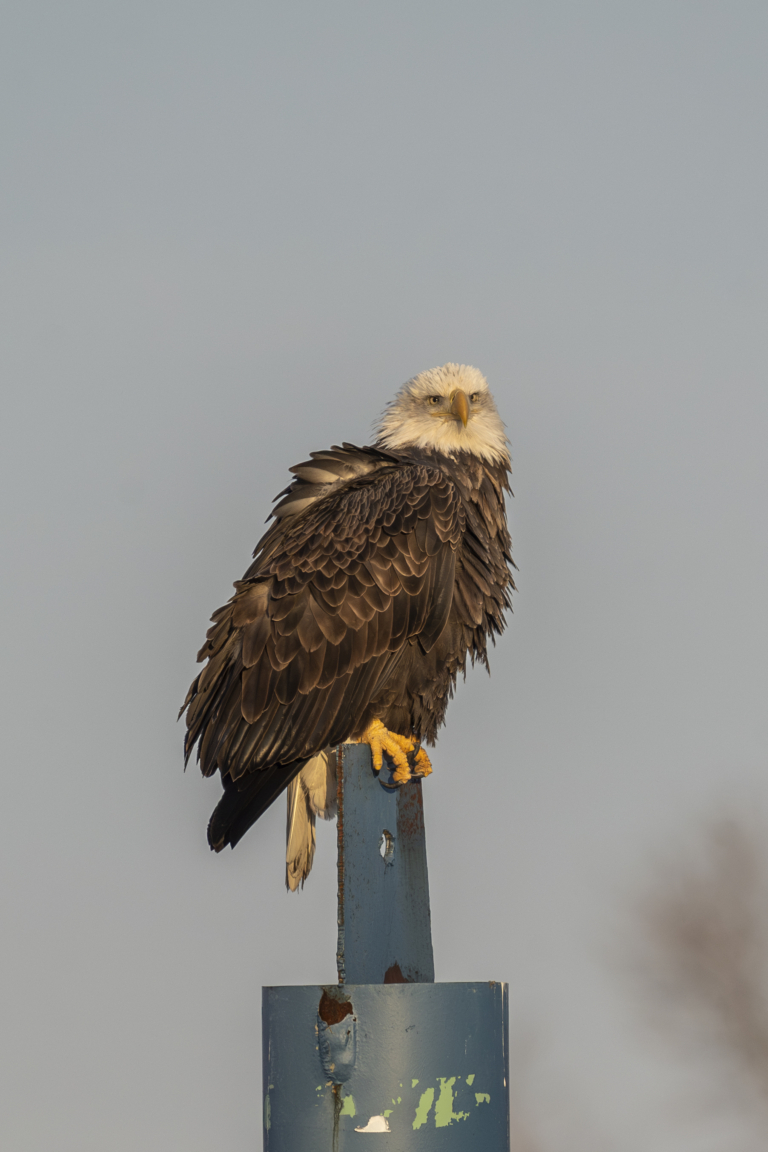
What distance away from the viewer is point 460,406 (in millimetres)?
7438

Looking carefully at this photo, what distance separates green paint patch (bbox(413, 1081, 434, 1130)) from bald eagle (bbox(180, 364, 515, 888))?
1.89 metres

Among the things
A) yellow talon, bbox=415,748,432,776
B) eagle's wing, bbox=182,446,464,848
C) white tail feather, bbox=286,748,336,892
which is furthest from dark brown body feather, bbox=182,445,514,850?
yellow talon, bbox=415,748,432,776

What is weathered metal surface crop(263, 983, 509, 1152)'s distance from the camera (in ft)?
12.6

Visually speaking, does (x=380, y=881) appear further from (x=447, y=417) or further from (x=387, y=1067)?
(x=447, y=417)

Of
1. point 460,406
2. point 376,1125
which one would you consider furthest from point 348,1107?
point 460,406

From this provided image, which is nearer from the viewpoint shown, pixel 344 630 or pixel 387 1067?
pixel 387 1067

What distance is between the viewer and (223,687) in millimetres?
6270

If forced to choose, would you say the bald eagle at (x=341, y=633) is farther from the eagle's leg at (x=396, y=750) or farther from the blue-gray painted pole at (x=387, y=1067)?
the blue-gray painted pole at (x=387, y=1067)

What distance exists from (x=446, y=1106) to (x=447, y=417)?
4.54 m

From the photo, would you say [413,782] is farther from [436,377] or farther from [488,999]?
[436,377]

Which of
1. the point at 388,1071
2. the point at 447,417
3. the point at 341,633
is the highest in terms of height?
the point at 447,417

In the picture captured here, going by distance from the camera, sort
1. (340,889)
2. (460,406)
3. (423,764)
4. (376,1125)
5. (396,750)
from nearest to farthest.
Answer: (376,1125) < (340,889) < (396,750) < (423,764) < (460,406)

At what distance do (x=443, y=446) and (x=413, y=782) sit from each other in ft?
9.40

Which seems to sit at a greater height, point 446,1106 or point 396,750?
point 396,750
